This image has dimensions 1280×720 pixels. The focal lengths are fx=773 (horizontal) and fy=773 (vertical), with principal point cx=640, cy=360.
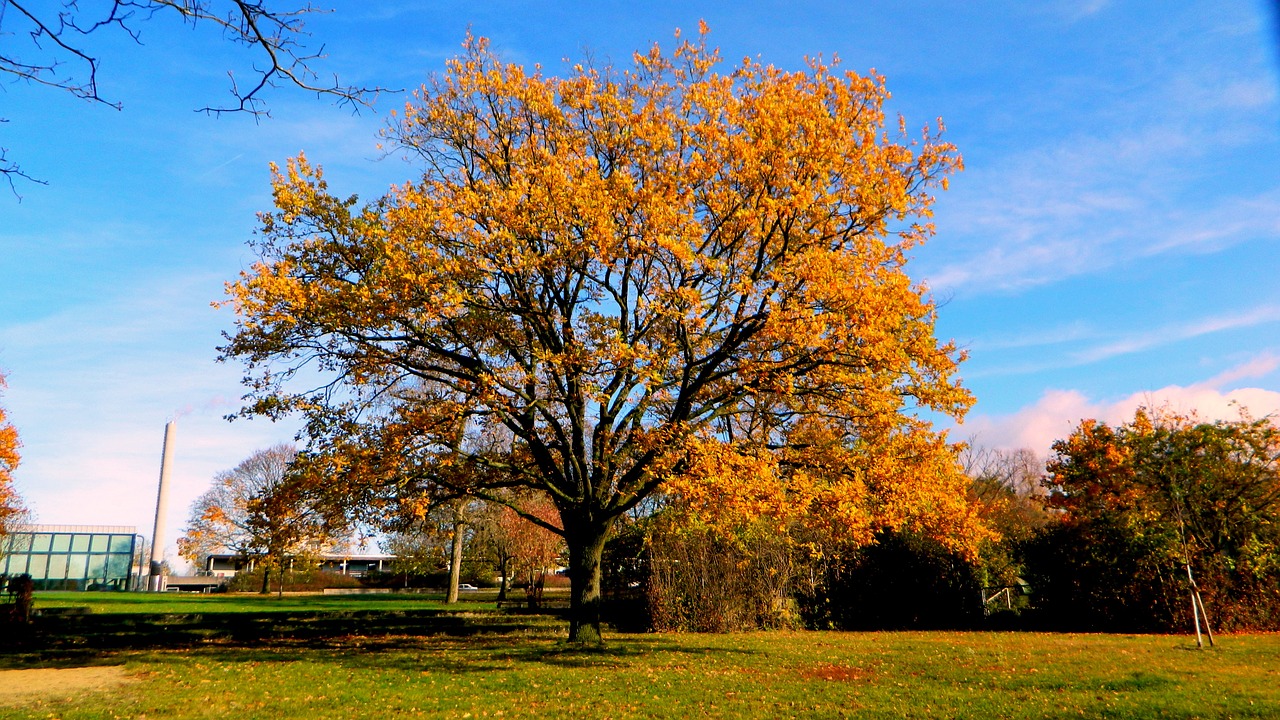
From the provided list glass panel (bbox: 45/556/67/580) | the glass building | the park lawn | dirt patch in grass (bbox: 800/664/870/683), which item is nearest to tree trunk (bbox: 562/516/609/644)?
dirt patch in grass (bbox: 800/664/870/683)

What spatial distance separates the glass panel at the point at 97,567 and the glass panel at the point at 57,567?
1.65m

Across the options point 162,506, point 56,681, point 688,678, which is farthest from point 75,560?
point 688,678

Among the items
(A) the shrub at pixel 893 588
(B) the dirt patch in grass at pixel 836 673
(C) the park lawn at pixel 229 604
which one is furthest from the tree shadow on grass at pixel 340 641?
(A) the shrub at pixel 893 588

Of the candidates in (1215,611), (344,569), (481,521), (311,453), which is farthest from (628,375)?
(344,569)

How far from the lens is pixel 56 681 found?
12.5 m

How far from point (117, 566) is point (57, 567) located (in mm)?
4018

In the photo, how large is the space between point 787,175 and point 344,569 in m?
86.4

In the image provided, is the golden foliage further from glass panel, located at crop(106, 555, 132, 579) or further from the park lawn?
glass panel, located at crop(106, 555, 132, 579)

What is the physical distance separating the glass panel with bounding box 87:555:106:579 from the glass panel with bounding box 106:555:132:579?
0.88 feet

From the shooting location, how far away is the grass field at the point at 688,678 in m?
9.98

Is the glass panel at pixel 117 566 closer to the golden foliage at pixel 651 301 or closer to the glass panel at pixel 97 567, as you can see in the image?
the glass panel at pixel 97 567

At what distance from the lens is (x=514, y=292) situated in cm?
1664

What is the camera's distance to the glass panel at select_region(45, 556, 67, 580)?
60725mm

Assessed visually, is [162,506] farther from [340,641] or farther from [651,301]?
[651,301]
